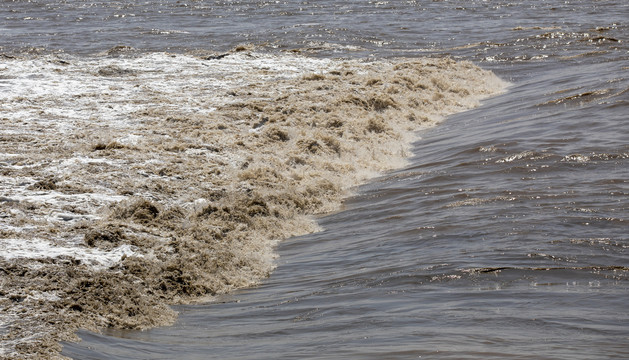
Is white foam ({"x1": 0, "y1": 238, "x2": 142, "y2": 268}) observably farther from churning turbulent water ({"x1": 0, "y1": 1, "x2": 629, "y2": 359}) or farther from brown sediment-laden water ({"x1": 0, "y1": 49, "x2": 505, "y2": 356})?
churning turbulent water ({"x1": 0, "y1": 1, "x2": 629, "y2": 359})

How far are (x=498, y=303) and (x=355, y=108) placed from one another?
319 inches

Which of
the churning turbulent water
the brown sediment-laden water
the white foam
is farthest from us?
the white foam

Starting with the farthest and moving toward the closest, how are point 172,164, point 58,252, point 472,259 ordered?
point 172,164
point 58,252
point 472,259

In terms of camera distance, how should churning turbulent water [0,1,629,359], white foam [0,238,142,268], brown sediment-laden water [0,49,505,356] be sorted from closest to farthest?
1. churning turbulent water [0,1,629,359]
2. brown sediment-laden water [0,49,505,356]
3. white foam [0,238,142,268]

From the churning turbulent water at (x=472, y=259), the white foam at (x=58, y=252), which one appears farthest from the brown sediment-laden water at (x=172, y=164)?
the churning turbulent water at (x=472, y=259)

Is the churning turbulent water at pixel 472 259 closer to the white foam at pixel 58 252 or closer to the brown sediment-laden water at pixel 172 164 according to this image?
the brown sediment-laden water at pixel 172 164

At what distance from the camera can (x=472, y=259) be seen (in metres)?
6.78

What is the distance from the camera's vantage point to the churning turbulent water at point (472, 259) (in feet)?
17.5

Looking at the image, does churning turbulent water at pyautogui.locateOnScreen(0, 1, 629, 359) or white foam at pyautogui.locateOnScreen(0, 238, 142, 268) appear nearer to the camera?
churning turbulent water at pyautogui.locateOnScreen(0, 1, 629, 359)

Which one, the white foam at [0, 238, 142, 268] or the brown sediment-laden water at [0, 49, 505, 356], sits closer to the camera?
the brown sediment-laden water at [0, 49, 505, 356]

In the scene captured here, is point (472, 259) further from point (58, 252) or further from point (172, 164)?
point (172, 164)

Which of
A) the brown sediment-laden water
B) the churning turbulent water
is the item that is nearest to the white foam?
the brown sediment-laden water

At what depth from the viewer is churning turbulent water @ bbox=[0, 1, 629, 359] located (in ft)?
17.5

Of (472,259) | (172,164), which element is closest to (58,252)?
(172,164)
